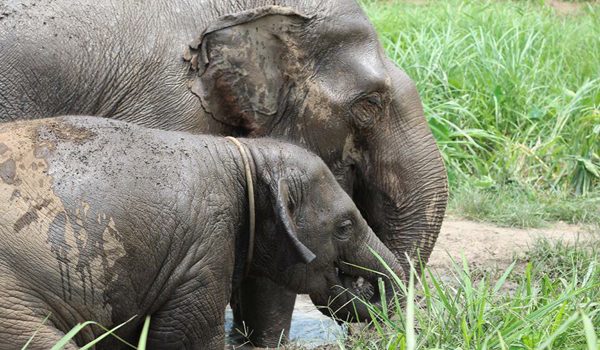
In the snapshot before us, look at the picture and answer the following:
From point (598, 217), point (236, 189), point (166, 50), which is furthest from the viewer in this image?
point (598, 217)

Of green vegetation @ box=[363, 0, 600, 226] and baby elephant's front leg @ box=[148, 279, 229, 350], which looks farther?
green vegetation @ box=[363, 0, 600, 226]

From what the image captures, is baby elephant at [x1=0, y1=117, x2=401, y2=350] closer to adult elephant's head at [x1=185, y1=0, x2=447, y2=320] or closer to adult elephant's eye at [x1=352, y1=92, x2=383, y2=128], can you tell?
adult elephant's head at [x1=185, y1=0, x2=447, y2=320]

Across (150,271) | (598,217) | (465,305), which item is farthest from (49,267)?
(598,217)

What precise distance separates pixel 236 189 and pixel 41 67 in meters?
1.17

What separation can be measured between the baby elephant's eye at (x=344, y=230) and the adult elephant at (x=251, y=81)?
0.28 m

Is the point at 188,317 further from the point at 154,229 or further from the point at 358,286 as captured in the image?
the point at 358,286

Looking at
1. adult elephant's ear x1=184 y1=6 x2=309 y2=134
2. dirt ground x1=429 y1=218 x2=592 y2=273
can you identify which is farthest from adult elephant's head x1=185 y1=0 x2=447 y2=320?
dirt ground x1=429 y1=218 x2=592 y2=273

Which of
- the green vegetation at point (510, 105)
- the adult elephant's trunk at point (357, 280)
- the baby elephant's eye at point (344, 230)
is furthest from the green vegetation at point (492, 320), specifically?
the green vegetation at point (510, 105)

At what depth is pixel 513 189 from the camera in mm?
10336

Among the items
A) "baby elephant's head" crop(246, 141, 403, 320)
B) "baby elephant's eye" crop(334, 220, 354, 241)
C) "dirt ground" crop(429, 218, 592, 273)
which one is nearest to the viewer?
"baby elephant's head" crop(246, 141, 403, 320)

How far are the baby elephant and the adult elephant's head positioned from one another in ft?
1.51

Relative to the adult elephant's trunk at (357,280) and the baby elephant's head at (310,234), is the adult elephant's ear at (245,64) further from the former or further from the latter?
the adult elephant's trunk at (357,280)

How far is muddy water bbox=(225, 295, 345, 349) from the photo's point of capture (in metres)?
7.02

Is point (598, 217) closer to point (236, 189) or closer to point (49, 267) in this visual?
point (236, 189)
